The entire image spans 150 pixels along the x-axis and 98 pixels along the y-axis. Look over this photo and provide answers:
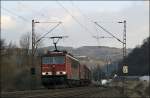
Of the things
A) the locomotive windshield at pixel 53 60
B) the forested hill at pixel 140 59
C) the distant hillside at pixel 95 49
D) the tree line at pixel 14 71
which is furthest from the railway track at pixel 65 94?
the forested hill at pixel 140 59

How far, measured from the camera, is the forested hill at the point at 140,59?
13782 centimetres

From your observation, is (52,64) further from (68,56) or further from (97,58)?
(97,58)

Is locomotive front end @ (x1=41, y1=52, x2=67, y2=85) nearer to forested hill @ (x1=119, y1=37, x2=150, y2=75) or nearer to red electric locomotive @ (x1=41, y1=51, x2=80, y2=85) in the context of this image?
red electric locomotive @ (x1=41, y1=51, x2=80, y2=85)

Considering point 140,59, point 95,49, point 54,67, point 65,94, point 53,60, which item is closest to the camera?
point 65,94

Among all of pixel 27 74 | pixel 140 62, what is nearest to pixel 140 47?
pixel 140 62

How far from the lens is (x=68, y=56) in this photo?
167 feet

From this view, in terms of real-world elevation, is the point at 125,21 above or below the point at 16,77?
above

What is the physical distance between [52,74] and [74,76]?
5.15m

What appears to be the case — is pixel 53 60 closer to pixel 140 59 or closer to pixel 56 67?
pixel 56 67

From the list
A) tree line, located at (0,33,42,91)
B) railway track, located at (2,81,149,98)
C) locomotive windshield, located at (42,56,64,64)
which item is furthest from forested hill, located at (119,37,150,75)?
tree line, located at (0,33,42,91)

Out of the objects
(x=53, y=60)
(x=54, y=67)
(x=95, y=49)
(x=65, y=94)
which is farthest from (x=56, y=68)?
(x=95, y=49)

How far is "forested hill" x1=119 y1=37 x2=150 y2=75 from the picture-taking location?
13782 cm

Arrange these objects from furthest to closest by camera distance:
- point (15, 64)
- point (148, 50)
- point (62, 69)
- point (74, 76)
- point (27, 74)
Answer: point (148, 50) < point (74, 76) < point (62, 69) < point (27, 74) < point (15, 64)

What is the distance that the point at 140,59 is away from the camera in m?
140
